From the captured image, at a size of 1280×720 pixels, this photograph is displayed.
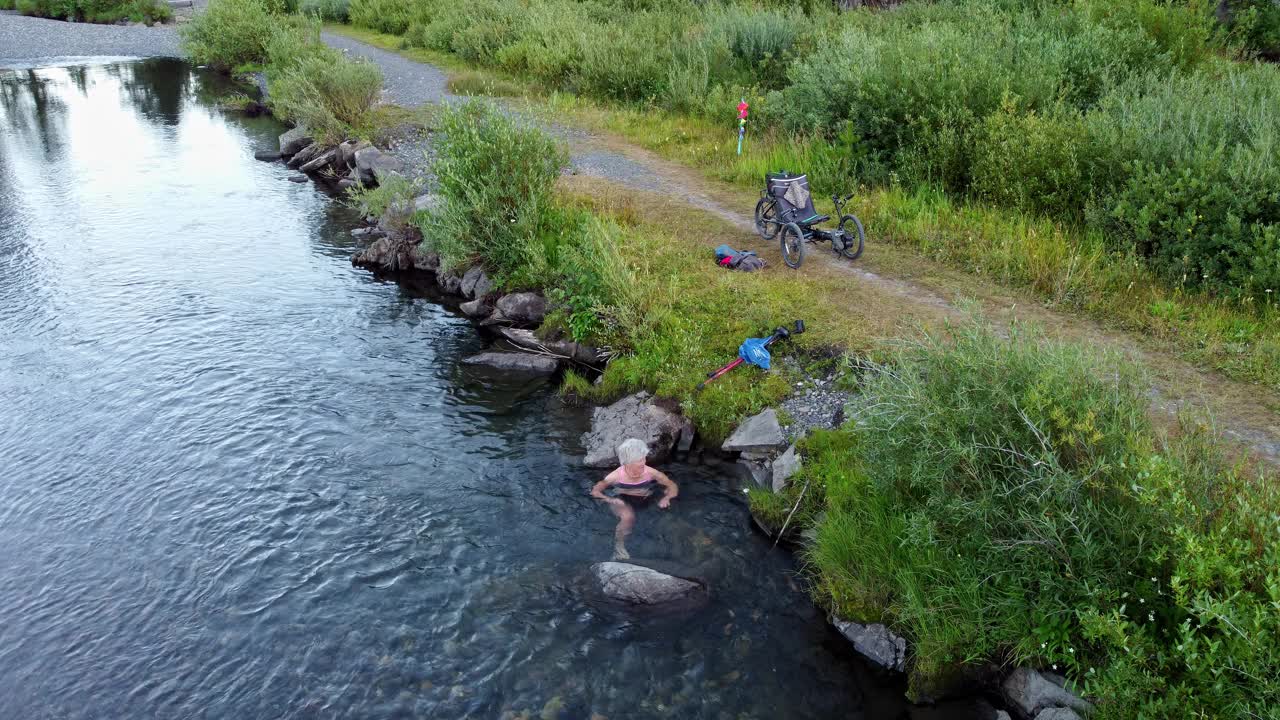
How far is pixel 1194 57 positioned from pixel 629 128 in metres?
12.7

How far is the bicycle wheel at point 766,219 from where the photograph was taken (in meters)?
14.6

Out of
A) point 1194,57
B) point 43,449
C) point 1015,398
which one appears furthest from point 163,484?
point 1194,57

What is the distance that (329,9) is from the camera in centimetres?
4944

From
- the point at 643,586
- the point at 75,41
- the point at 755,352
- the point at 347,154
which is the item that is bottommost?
the point at 643,586

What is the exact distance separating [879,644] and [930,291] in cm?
627

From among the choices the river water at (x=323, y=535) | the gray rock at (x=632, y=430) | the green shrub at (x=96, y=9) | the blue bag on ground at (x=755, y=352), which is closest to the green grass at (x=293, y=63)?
the river water at (x=323, y=535)

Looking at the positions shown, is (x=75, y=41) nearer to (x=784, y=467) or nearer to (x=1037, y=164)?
(x=1037, y=164)

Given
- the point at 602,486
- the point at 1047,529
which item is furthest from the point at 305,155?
the point at 1047,529

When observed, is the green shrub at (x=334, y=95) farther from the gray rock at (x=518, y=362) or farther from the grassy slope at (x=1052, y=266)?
the gray rock at (x=518, y=362)

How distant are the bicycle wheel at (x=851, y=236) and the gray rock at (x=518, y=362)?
4.99 metres

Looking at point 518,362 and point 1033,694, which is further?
point 518,362

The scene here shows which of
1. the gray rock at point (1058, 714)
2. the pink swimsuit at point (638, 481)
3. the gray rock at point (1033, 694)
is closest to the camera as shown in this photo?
the gray rock at point (1058, 714)

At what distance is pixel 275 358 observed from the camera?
13727 mm

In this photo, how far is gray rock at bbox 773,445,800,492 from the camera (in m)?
9.64
